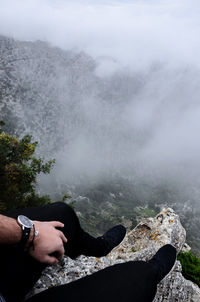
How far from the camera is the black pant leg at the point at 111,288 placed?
3.02 meters

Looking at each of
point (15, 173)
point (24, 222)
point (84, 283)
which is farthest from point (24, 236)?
point (15, 173)

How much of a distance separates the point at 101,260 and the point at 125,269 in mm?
2301

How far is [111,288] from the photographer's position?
315 cm

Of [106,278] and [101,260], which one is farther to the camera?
[101,260]

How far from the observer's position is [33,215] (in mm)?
4387

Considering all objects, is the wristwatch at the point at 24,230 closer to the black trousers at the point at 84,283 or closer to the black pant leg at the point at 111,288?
the black trousers at the point at 84,283

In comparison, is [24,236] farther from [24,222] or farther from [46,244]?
[46,244]

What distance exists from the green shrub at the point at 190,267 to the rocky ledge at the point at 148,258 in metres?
0.87

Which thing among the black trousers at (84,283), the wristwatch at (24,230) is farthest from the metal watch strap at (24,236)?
Result: the black trousers at (84,283)

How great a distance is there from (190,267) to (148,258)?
11.7 feet

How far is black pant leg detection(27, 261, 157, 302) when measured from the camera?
119 inches

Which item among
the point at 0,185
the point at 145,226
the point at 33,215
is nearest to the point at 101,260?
the point at 33,215

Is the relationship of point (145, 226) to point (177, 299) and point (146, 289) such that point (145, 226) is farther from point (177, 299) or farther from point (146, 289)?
point (146, 289)

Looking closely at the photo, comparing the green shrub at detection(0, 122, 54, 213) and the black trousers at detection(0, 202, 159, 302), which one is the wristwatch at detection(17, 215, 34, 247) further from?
the green shrub at detection(0, 122, 54, 213)
